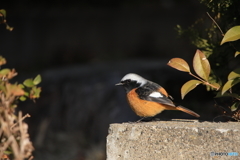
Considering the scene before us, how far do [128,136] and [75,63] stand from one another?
779 cm

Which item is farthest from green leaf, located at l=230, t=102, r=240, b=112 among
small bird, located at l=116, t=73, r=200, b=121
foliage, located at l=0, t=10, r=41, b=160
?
foliage, located at l=0, t=10, r=41, b=160

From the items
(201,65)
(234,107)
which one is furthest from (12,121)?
(234,107)

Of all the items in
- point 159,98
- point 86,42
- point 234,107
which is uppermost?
point 234,107

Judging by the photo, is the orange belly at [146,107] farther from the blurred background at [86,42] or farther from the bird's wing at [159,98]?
the blurred background at [86,42]

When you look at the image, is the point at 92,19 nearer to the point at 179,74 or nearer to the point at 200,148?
the point at 179,74

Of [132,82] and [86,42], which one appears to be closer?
[132,82]

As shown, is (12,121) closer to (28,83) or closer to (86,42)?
(28,83)

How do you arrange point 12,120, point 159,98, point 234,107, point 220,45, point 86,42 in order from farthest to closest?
point 86,42 < point 159,98 < point 220,45 < point 234,107 < point 12,120

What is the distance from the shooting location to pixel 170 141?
3.20 meters

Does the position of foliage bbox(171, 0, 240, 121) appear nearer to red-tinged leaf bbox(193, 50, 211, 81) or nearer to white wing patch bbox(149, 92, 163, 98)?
red-tinged leaf bbox(193, 50, 211, 81)

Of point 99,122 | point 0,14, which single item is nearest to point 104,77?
point 99,122

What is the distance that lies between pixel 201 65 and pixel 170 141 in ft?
2.31

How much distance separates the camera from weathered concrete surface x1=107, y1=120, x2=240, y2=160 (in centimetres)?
307

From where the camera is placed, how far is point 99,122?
7684mm
